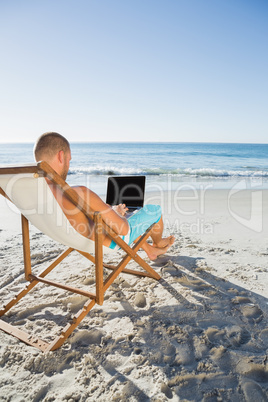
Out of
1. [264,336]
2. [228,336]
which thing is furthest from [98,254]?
[264,336]

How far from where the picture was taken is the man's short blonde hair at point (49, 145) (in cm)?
192

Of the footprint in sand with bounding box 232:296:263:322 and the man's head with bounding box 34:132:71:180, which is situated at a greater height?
the man's head with bounding box 34:132:71:180

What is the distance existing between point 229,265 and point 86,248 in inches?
74.7

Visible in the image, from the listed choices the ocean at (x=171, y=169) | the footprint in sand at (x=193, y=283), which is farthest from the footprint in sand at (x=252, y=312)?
the ocean at (x=171, y=169)

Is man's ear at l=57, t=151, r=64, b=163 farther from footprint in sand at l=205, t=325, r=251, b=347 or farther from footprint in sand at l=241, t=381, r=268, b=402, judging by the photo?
footprint in sand at l=241, t=381, r=268, b=402

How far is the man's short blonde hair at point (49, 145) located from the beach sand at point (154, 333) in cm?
139

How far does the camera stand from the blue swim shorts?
2.48m

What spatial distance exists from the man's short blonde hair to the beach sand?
139 cm

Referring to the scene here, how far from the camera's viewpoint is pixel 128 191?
3336 millimetres

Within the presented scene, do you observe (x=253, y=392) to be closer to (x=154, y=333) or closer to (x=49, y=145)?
(x=154, y=333)

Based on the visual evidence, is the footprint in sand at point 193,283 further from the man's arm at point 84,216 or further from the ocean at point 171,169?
the ocean at point 171,169

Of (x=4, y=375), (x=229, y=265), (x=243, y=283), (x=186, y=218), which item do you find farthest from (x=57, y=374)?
(x=186, y=218)

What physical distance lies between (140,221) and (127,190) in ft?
2.53

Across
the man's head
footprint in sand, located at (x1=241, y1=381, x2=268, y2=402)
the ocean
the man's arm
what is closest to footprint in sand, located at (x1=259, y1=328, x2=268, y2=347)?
footprint in sand, located at (x1=241, y1=381, x2=268, y2=402)
